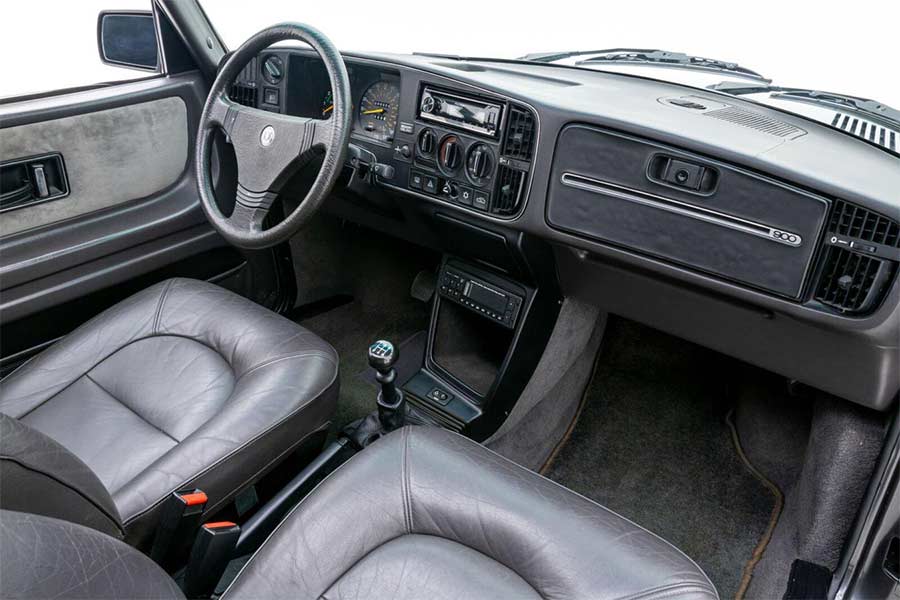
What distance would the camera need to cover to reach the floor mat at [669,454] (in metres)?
1.96

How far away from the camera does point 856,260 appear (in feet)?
4.18

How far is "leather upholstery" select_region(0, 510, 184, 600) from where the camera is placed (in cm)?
67

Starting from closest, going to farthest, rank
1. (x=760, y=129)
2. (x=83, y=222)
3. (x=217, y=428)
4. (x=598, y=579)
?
(x=598, y=579), (x=217, y=428), (x=760, y=129), (x=83, y=222)

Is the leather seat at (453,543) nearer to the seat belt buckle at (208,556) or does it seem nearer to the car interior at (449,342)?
the car interior at (449,342)

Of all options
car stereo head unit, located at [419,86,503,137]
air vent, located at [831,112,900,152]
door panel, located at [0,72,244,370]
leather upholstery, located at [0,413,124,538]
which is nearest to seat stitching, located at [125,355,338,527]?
leather upholstery, located at [0,413,124,538]

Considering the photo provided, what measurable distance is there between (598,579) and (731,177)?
776 mm

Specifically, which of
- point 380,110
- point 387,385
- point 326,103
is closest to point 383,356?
point 387,385

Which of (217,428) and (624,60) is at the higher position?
(624,60)

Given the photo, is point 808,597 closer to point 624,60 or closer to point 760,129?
point 760,129

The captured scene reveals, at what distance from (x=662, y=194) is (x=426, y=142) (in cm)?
64

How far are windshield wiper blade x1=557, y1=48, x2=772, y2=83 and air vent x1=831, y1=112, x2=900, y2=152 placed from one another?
1.40ft

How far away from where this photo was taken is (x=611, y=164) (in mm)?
1521

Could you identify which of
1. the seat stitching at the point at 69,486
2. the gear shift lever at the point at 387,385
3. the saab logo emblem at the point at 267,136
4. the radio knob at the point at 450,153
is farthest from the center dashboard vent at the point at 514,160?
the seat stitching at the point at 69,486

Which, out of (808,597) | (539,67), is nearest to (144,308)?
(539,67)
